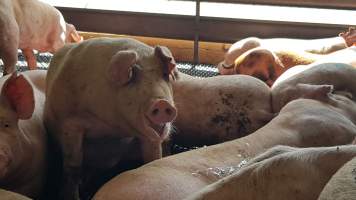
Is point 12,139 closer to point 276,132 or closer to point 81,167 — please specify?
point 81,167

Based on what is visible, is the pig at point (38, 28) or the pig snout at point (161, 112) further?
the pig at point (38, 28)

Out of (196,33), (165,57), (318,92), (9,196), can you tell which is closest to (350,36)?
(196,33)

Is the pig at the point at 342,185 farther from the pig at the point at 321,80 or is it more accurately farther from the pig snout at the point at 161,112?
the pig at the point at 321,80

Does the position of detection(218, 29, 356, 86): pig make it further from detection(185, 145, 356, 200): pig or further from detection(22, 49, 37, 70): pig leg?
detection(185, 145, 356, 200): pig

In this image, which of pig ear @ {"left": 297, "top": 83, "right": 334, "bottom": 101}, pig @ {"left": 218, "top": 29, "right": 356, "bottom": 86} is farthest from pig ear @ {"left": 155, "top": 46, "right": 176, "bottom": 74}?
pig @ {"left": 218, "top": 29, "right": 356, "bottom": 86}

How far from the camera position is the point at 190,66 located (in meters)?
2.63

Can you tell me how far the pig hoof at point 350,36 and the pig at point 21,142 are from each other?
1.47 m

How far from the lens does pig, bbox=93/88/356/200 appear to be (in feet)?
3.60

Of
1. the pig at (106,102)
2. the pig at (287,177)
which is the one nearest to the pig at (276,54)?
the pig at (106,102)

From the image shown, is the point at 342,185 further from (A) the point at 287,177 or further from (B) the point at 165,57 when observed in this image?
(B) the point at 165,57

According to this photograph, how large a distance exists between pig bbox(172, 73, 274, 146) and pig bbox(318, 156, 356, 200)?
0.97 m

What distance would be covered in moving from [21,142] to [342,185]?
840 millimetres

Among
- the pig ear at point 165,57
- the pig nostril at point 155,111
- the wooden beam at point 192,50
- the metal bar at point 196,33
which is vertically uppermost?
the pig ear at point 165,57

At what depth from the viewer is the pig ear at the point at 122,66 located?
1164 millimetres
